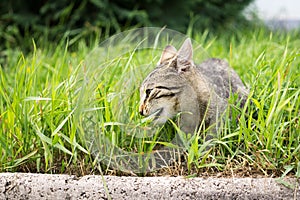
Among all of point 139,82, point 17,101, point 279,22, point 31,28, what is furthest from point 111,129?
point 279,22

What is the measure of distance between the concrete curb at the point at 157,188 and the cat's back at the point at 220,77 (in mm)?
500

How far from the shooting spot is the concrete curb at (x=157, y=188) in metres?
1.77

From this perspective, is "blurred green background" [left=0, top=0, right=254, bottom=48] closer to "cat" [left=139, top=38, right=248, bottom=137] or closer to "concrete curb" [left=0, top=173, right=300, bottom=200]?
"cat" [left=139, top=38, right=248, bottom=137]

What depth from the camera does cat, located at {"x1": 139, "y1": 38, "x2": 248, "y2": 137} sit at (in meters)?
1.87

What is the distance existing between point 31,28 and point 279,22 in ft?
9.18

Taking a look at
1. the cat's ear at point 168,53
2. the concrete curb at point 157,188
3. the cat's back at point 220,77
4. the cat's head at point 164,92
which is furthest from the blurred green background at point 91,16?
the concrete curb at point 157,188

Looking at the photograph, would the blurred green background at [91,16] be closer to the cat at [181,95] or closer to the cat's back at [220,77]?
the cat's back at [220,77]

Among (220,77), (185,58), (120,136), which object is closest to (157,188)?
(120,136)

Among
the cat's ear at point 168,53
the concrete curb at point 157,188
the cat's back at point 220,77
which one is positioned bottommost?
the concrete curb at point 157,188

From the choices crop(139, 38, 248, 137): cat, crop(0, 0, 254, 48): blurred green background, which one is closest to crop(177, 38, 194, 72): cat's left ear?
crop(139, 38, 248, 137): cat

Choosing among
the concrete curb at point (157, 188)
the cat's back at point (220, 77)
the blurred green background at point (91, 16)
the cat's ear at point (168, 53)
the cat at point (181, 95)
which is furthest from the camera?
the blurred green background at point (91, 16)

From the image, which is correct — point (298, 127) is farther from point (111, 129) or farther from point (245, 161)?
point (111, 129)

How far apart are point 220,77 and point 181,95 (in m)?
0.58

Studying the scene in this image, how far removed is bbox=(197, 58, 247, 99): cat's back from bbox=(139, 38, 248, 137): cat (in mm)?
101
